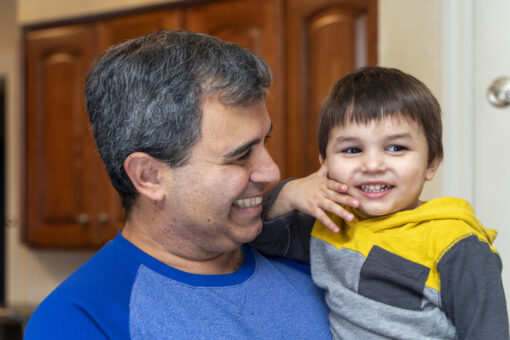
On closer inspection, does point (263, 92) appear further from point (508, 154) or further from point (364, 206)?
point (508, 154)

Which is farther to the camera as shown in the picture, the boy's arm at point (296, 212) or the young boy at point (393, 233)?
the boy's arm at point (296, 212)

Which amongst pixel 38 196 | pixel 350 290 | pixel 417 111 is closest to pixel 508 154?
pixel 417 111

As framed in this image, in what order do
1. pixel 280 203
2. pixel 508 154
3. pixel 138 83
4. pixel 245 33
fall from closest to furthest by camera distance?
pixel 138 83 → pixel 280 203 → pixel 508 154 → pixel 245 33

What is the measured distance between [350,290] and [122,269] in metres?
0.42

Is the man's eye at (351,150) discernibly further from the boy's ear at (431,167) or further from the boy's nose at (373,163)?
the boy's ear at (431,167)

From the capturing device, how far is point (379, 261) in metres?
1.10

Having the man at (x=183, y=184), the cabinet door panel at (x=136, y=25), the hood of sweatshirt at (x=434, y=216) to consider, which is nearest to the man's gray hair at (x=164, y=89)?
the man at (x=183, y=184)

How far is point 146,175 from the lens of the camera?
1139 millimetres

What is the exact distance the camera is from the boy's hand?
113 cm

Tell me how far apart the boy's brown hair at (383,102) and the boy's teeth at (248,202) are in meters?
0.19

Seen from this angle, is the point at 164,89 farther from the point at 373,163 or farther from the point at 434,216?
the point at 434,216

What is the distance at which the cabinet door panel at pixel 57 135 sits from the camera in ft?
9.71

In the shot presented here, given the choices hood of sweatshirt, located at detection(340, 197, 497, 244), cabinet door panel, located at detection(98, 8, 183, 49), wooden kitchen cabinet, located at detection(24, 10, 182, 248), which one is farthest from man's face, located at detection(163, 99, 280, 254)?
wooden kitchen cabinet, located at detection(24, 10, 182, 248)

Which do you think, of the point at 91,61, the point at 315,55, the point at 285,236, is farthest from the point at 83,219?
the point at 285,236
